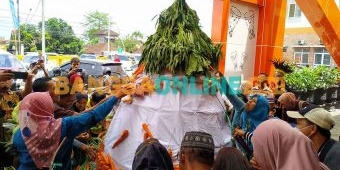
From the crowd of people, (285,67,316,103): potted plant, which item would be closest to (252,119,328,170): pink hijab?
the crowd of people

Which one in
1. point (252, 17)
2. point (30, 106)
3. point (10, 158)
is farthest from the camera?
point (252, 17)

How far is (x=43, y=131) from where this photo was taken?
2.77m

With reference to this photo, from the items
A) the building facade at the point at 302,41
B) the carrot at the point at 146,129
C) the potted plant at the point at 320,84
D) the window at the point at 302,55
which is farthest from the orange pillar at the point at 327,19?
the window at the point at 302,55

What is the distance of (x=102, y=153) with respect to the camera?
330cm

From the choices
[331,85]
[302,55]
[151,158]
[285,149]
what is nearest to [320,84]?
[331,85]

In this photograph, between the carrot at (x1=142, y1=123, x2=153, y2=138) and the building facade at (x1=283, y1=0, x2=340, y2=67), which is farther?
the building facade at (x1=283, y1=0, x2=340, y2=67)

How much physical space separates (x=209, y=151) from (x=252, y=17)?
22.1ft

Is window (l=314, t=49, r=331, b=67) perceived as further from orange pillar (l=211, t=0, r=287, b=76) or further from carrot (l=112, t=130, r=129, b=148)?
carrot (l=112, t=130, r=129, b=148)

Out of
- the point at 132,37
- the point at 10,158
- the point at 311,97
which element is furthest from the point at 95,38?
the point at 10,158

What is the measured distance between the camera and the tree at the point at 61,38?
47906mm

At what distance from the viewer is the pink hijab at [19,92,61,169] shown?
2.74 meters

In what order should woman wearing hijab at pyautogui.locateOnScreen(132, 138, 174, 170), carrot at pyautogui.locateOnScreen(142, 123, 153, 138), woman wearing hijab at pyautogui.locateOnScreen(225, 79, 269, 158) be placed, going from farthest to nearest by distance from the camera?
woman wearing hijab at pyautogui.locateOnScreen(225, 79, 269, 158), carrot at pyautogui.locateOnScreen(142, 123, 153, 138), woman wearing hijab at pyautogui.locateOnScreen(132, 138, 174, 170)

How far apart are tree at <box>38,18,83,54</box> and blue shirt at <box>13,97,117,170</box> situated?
45376 mm

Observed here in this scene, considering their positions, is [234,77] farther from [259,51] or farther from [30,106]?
[30,106]
